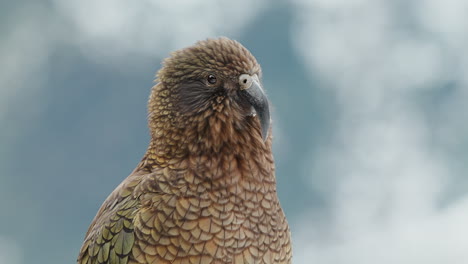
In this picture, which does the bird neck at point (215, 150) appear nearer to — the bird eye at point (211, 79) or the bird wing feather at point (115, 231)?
the bird eye at point (211, 79)

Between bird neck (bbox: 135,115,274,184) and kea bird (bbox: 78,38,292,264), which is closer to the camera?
kea bird (bbox: 78,38,292,264)

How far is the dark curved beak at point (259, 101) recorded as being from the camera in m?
4.51

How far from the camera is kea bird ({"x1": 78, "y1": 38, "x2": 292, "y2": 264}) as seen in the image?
4418 mm

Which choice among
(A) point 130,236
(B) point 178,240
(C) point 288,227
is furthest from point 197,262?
(C) point 288,227

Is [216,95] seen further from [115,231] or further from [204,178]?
[115,231]

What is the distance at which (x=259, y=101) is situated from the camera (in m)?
4.50

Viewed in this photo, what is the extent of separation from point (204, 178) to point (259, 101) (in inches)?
29.4

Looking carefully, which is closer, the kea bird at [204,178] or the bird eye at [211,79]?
the kea bird at [204,178]

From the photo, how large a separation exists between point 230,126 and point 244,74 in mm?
435

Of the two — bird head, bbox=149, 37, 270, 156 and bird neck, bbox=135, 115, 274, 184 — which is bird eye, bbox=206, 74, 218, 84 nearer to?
bird head, bbox=149, 37, 270, 156

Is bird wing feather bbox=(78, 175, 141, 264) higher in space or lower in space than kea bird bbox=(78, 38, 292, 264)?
lower

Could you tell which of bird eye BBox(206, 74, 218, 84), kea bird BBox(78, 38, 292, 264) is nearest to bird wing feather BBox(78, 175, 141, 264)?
kea bird BBox(78, 38, 292, 264)

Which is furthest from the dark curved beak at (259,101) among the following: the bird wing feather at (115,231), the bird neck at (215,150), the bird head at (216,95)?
the bird wing feather at (115,231)

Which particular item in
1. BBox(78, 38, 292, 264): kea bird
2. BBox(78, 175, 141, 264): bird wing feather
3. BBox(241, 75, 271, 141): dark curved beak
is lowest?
BBox(78, 175, 141, 264): bird wing feather
